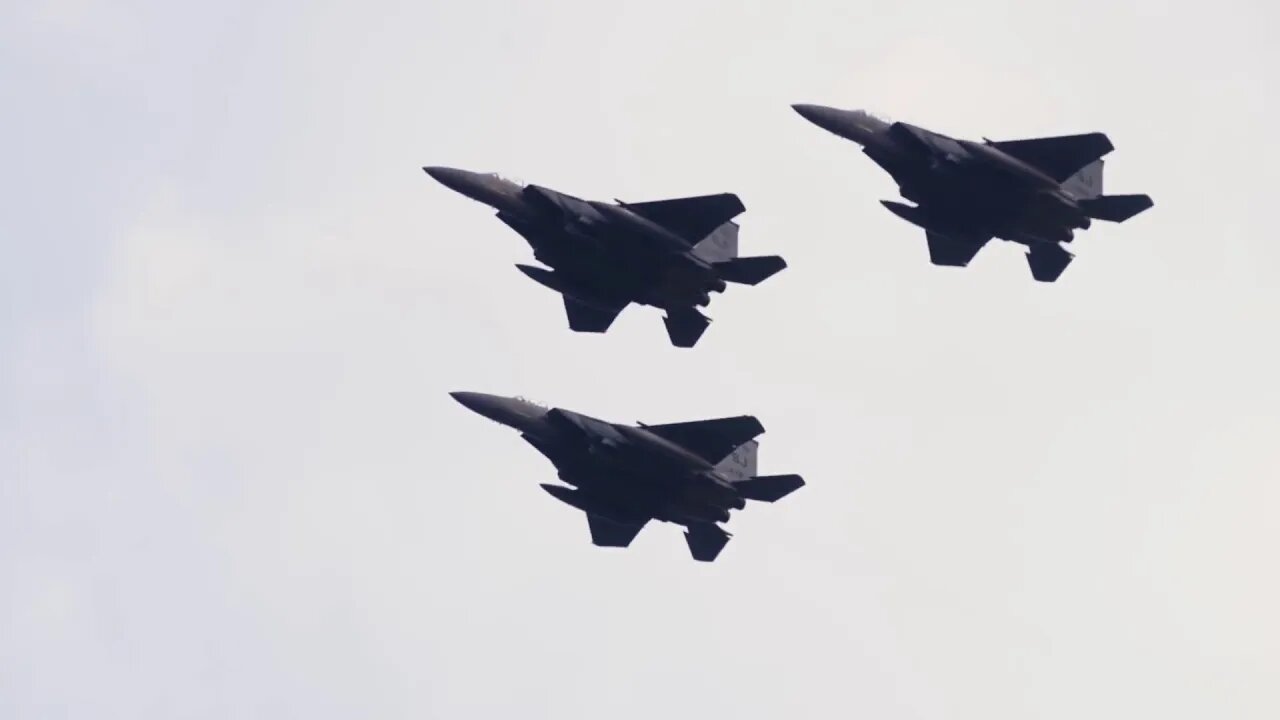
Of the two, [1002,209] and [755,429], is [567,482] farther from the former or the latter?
[1002,209]

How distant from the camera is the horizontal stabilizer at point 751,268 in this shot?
120812 millimetres

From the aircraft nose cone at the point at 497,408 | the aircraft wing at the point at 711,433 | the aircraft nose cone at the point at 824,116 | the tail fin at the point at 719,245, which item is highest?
the aircraft nose cone at the point at 824,116

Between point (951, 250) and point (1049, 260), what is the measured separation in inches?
135

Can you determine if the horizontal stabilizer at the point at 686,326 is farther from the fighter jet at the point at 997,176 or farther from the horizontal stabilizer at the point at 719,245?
the fighter jet at the point at 997,176

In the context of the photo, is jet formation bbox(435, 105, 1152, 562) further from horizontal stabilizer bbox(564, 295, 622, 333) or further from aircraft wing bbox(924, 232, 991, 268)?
horizontal stabilizer bbox(564, 295, 622, 333)

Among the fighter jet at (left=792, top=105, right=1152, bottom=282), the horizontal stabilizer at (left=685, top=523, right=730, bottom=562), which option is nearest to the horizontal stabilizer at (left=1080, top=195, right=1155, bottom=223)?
the fighter jet at (left=792, top=105, right=1152, bottom=282)

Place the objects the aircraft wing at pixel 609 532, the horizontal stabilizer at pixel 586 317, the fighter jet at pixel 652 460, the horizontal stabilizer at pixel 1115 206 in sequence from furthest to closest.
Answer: the horizontal stabilizer at pixel 586 317
the aircraft wing at pixel 609 532
the fighter jet at pixel 652 460
the horizontal stabilizer at pixel 1115 206

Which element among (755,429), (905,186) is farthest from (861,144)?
(755,429)

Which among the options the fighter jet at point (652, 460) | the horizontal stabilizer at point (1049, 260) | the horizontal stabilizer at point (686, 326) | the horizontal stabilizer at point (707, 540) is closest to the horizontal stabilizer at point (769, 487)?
the fighter jet at point (652, 460)

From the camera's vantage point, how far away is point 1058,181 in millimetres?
121125

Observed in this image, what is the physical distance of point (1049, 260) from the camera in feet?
407

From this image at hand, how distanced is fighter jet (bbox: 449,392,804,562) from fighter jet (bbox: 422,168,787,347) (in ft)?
15.7

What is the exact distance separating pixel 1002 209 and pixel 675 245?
10912mm

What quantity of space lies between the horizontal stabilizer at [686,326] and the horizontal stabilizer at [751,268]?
2.71 meters
